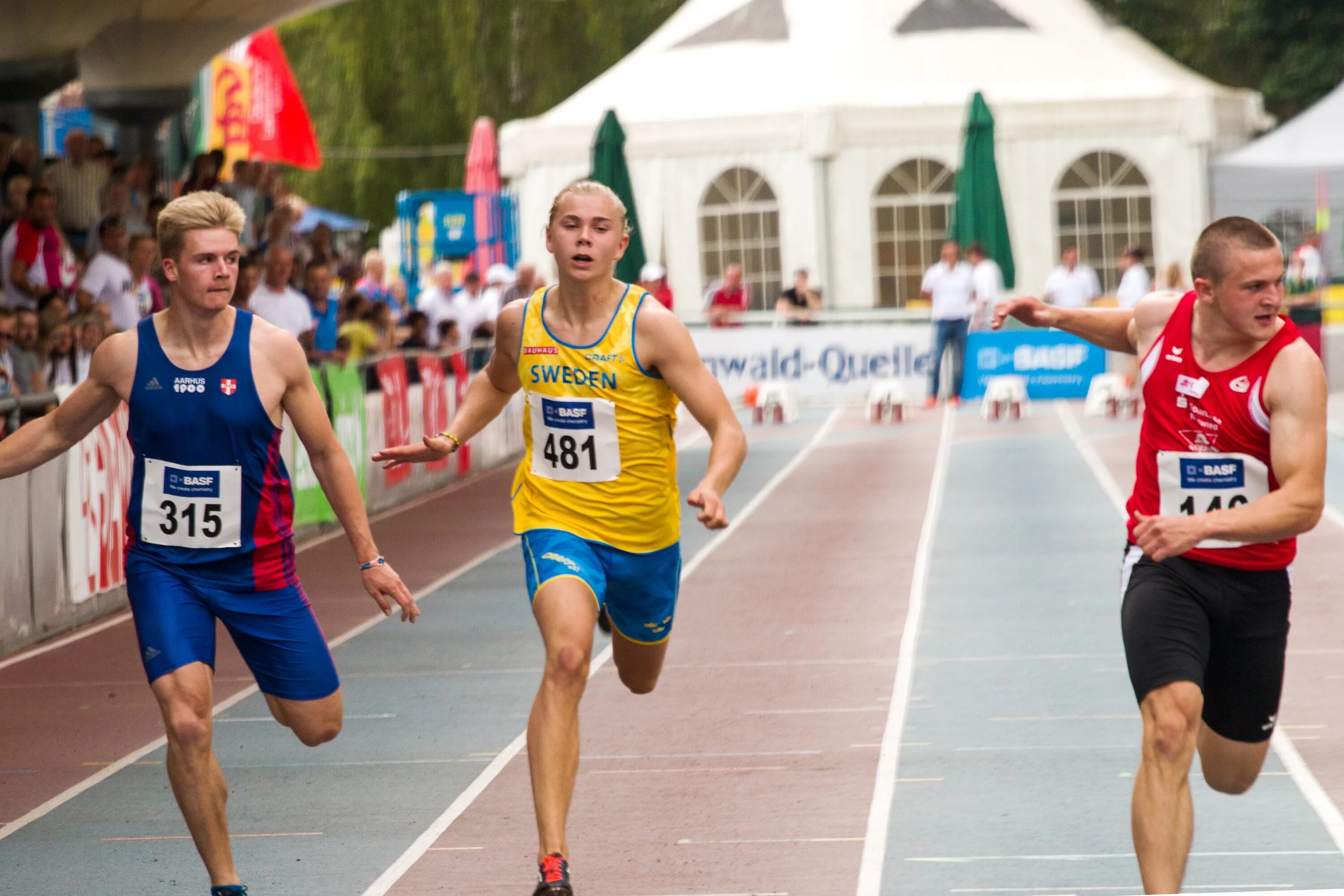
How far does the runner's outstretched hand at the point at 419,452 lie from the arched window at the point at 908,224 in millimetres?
25791

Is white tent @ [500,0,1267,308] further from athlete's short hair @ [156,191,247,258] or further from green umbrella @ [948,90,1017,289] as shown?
athlete's short hair @ [156,191,247,258]

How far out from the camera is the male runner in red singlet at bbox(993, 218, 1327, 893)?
5141mm

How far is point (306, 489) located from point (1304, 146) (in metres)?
21.8

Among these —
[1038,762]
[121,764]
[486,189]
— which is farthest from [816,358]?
[1038,762]

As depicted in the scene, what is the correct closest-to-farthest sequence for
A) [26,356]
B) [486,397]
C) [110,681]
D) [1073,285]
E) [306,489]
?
[486,397], [110,681], [26,356], [306,489], [1073,285]

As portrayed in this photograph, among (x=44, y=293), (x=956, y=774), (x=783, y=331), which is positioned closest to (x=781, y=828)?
(x=956, y=774)

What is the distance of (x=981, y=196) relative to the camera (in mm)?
28547

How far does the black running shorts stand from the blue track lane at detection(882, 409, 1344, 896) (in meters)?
0.71

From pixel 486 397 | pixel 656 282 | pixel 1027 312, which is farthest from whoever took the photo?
pixel 656 282

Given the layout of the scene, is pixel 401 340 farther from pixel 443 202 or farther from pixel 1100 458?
pixel 443 202

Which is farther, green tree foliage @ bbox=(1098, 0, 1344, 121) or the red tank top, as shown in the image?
green tree foliage @ bbox=(1098, 0, 1344, 121)

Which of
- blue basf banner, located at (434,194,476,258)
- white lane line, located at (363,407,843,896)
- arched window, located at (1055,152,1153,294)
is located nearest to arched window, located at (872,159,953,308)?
arched window, located at (1055,152,1153,294)

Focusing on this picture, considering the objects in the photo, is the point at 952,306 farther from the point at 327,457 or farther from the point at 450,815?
the point at 327,457

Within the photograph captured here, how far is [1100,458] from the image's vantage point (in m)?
20.2
